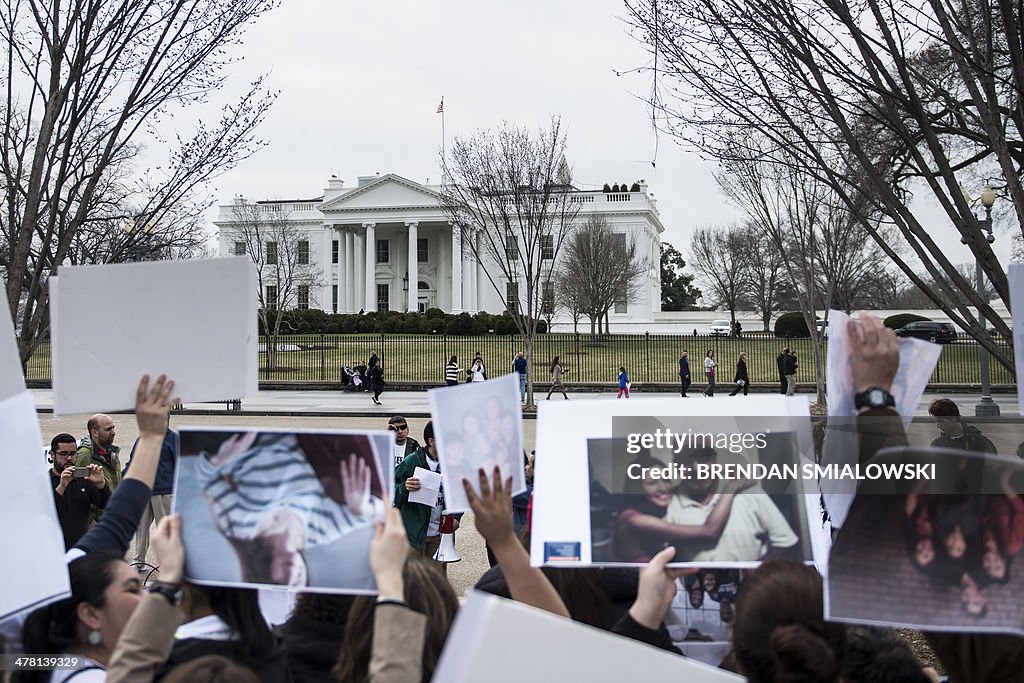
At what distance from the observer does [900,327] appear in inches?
1841

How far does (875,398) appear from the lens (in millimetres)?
2326

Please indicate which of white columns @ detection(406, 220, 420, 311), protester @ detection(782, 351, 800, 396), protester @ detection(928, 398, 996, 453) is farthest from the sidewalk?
white columns @ detection(406, 220, 420, 311)

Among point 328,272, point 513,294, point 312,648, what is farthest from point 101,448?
point 328,272

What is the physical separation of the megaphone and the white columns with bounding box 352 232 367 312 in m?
69.2

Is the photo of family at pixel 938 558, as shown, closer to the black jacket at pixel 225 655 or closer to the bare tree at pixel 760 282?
the black jacket at pixel 225 655

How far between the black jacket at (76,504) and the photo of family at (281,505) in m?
4.41

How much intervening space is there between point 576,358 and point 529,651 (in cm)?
3527

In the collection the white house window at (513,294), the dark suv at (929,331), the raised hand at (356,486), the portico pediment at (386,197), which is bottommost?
the raised hand at (356,486)

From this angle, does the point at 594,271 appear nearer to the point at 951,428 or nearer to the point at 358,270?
the point at 358,270

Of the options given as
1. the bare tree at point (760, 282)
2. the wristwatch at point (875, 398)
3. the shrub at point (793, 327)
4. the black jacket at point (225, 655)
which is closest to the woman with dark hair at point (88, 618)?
the black jacket at point (225, 655)

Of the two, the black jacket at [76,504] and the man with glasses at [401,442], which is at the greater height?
the man with glasses at [401,442]

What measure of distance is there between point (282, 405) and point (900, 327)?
34.3 m

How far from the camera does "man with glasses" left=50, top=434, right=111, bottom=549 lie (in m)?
6.19

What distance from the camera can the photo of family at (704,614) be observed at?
9.26 feet
